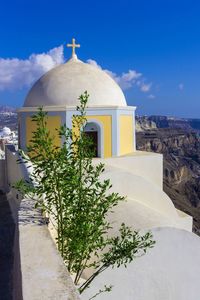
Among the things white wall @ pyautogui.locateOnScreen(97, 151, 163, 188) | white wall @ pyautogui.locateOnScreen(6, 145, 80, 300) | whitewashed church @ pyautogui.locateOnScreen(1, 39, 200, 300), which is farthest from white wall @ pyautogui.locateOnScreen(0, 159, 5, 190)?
white wall @ pyautogui.locateOnScreen(6, 145, 80, 300)

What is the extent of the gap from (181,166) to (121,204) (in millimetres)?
46598

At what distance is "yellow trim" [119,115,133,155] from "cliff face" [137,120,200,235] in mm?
17674

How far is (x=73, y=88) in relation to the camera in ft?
30.4

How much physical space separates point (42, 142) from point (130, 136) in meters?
6.79

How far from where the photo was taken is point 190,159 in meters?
68.4

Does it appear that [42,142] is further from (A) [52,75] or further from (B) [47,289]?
(A) [52,75]

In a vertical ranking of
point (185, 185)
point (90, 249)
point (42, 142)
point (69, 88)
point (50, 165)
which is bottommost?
point (185, 185)

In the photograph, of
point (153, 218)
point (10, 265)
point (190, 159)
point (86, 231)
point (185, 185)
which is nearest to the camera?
point (86, 231)

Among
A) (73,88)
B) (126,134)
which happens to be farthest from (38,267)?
(126,134)

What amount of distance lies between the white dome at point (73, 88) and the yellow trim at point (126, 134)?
1.55ft

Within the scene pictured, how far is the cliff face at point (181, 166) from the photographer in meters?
34.5

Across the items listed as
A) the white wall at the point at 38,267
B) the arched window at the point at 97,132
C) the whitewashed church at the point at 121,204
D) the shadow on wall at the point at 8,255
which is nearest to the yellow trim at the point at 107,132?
the whitewashed church at the point at 121,204

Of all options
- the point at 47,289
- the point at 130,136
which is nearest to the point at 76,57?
the point at 130,136

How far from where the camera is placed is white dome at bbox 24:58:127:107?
925 centimetres
